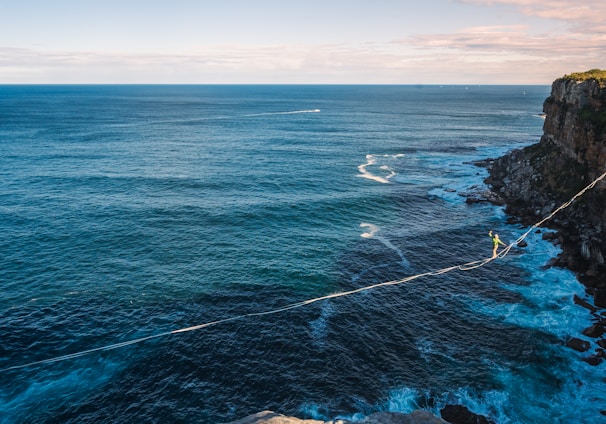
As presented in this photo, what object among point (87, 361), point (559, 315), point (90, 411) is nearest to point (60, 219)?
point (87, 361)

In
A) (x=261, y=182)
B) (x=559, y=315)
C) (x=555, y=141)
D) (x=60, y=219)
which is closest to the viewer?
(x=559, y=315)

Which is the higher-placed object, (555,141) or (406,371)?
(555,141)

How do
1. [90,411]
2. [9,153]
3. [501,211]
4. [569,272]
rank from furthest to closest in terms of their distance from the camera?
[9,153] → [501,211] → [569,272] → [90,411]

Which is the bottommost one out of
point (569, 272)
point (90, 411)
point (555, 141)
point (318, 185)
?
point (90, 411)

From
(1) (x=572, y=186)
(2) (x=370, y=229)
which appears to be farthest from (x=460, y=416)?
(1) (x=572, y=186)

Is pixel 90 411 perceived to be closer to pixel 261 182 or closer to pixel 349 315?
pixel 349 315

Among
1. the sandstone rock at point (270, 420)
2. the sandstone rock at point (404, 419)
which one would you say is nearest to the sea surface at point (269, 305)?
the sandstone rock at point (404, 419)

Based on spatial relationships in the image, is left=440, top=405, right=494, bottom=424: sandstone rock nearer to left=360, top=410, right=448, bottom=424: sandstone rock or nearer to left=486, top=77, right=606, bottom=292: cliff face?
left=360, top=410, right=448, bottom=424: sandstone rock

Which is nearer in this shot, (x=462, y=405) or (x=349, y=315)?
(x=462, y=405)
